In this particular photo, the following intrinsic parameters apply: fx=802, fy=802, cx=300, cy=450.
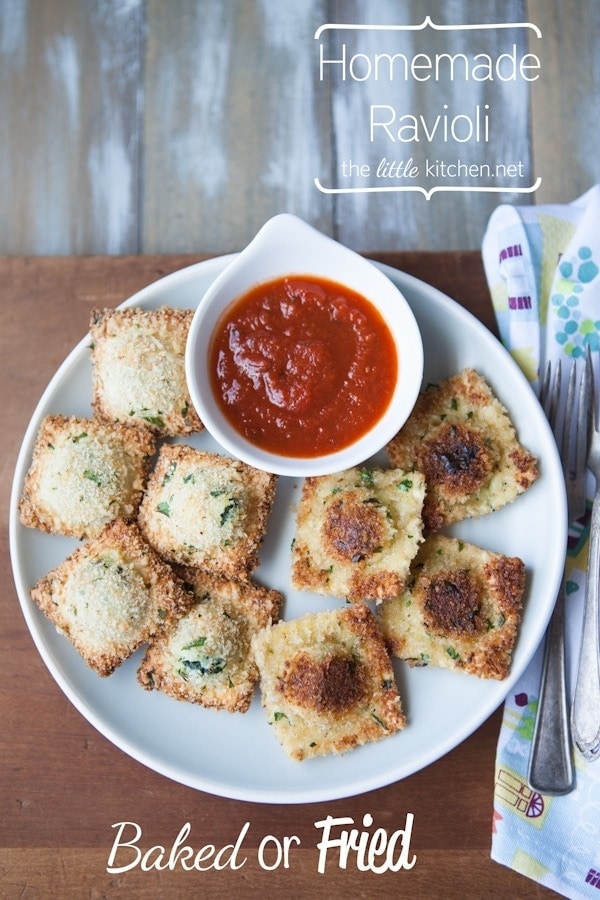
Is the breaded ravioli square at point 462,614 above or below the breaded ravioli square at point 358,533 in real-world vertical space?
below

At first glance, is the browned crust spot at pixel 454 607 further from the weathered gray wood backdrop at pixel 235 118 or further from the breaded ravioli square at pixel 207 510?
the weathered gray wood backdrop at pixel 235 118

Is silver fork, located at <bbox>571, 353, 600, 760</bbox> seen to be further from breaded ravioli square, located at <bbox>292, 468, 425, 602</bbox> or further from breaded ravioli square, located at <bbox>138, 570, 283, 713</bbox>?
breaded ravioli square, located at <bbox>138, 570, 283, 713</bbox>

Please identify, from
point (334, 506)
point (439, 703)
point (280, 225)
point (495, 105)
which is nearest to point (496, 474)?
point (334, 506)

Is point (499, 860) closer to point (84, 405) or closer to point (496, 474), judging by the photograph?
point (496, 474)

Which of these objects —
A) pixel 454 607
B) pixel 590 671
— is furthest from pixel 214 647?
pixel 590 671

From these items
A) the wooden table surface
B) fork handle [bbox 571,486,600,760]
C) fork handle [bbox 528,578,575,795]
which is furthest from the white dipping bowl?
fork handle [bbox 528,578,575,795]

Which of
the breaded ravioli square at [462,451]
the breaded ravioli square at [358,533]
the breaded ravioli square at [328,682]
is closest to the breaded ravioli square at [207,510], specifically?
the breaded ravioli square at [358,533]
